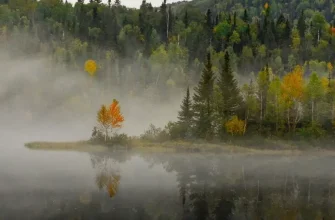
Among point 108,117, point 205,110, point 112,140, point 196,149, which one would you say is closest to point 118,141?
point 112,140

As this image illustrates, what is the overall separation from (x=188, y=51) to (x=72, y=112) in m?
50.2

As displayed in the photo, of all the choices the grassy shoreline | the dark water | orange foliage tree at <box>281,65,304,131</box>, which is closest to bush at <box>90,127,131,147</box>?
the grassy shoreline

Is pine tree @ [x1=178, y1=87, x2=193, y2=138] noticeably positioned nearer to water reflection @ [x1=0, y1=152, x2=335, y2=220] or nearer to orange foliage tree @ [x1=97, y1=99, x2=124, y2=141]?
orange foliage tree @ [x1=97, y1=99, x2=124, y2=141]

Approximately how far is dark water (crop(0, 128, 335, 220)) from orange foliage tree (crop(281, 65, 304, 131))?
1351 cm

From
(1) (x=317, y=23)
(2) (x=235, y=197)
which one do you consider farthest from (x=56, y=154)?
(1) (x=317, y=23)

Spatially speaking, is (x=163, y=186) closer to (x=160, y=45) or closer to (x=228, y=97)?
(x=228, y=97)

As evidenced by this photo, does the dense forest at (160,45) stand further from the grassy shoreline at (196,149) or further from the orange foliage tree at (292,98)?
the grassy shoreline at (196,149)

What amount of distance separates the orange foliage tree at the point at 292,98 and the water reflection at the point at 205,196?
19.7 metres

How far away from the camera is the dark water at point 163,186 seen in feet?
150

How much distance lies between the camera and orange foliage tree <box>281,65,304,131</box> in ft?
318

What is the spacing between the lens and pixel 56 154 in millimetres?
87625

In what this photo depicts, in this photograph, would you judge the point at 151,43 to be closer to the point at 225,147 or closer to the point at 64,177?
the point at 225,147

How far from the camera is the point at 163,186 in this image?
59.6 m

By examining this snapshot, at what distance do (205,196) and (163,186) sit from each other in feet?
26.7
